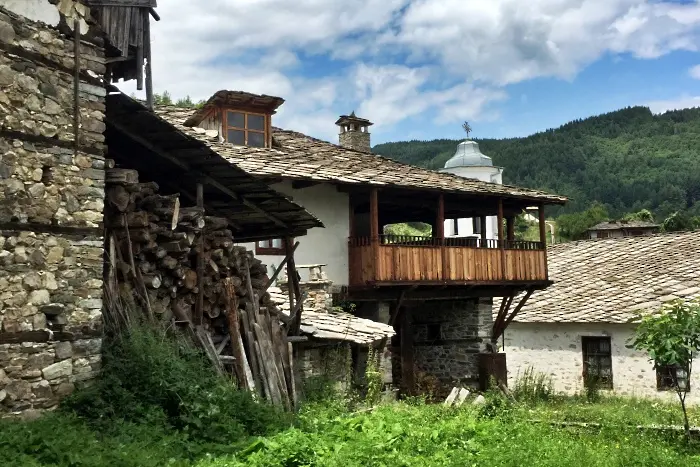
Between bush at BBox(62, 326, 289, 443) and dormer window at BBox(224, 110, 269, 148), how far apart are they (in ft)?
26.6

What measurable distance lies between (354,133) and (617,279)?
25.8 ft

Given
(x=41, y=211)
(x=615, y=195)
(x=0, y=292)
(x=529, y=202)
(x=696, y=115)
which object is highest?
(x=696, y=115)

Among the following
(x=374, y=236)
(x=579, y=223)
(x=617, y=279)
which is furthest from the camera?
(x=579, y=223)

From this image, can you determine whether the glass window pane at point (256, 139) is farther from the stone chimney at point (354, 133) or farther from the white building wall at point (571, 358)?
the white building wall at point (571, 358)

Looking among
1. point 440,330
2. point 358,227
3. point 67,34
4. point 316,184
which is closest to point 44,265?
point 67,34

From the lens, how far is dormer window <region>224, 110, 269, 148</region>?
1561 cm

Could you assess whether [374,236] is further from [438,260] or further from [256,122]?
[256,122]

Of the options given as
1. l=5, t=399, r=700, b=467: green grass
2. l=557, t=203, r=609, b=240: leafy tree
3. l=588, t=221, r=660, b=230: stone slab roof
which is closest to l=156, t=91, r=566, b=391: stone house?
l=5, t=399, r=700, b=467: green grass

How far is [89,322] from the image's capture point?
24.4ft

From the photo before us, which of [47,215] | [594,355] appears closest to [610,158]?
[594,355]

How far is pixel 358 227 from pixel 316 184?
3397 millimetres

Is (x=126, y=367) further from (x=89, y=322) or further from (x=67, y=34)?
(x=67, y=34)

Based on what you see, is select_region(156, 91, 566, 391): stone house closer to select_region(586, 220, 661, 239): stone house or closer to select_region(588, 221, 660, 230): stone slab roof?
select_region(586, 220, 661, 239): stone house

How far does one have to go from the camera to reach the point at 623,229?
1533 inches
